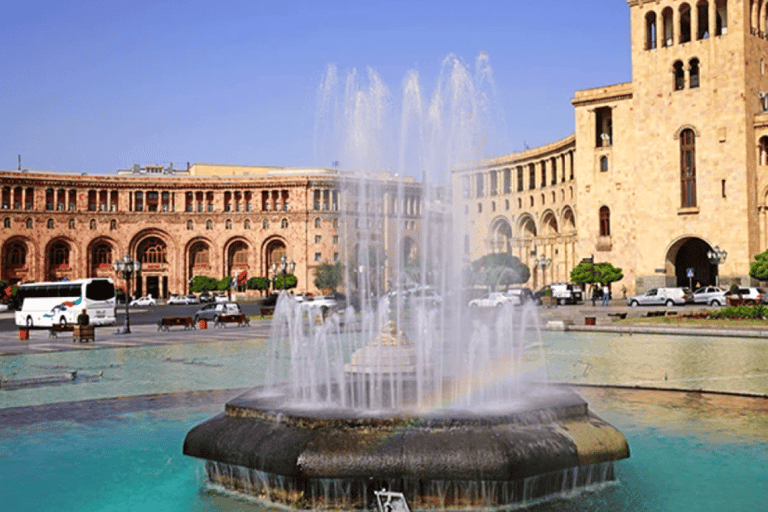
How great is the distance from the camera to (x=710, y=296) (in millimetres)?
38188

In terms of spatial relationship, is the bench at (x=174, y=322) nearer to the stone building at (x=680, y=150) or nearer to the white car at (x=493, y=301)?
the white car at (x=493, y=301)

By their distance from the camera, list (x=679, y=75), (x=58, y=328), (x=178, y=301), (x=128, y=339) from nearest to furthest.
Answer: (x=128, y=339) → (x=58, y=328) → (x=679, y=75) → (x=178, y=301)

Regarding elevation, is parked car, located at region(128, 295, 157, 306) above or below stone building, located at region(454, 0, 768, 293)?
below

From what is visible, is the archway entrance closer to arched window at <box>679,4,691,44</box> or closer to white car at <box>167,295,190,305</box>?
arched window at <box>679,4,691,44</box>

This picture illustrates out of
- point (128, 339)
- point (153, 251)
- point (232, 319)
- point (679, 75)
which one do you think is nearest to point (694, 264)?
point (679, 75)

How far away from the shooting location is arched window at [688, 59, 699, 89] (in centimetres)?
4484

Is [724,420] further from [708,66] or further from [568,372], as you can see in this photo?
[708,66]

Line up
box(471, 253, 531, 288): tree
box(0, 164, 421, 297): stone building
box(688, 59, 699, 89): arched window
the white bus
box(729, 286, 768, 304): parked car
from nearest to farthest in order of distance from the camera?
1. the white bus
2. box(729, 286, 768, 304): parked car
3. box(688, 59, 699, 89): arched window
4. box(471, 253, 531, 288): tree
5. box(0, 164, 421, 297): stone building

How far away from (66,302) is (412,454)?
29.6 metres

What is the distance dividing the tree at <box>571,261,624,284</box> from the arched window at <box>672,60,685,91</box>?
11318 millimetres

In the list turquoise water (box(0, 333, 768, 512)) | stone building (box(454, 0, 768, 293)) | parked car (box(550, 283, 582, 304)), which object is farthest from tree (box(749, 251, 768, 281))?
turquoise water (box(0, 333, 768, 512))

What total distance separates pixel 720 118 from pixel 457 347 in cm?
3698

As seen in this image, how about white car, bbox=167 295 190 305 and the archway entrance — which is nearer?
the archway entrance

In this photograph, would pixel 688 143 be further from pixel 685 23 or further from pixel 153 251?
pixel 153 251
